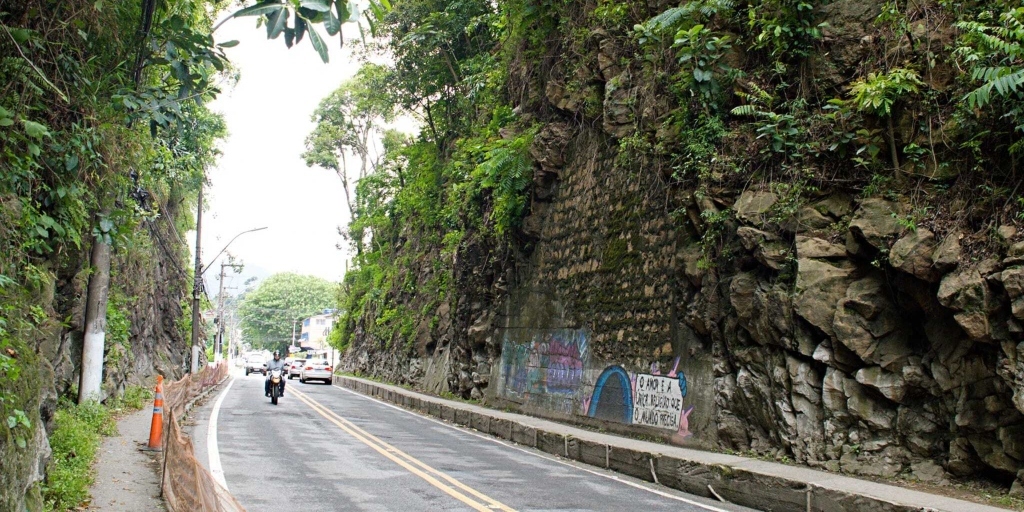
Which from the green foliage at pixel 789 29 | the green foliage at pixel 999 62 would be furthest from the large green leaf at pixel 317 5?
the green foliage at pixel 789 29

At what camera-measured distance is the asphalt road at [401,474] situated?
9.03m

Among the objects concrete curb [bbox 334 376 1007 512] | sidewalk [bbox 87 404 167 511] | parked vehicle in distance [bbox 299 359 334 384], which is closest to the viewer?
sidewalk [bbox 87 404 167 511]

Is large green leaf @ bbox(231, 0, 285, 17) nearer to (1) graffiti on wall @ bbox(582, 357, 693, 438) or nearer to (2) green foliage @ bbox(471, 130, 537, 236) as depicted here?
(1) graffiti on wall @ bbox(582, 357, 693, 438)

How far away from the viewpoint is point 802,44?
12859 mm

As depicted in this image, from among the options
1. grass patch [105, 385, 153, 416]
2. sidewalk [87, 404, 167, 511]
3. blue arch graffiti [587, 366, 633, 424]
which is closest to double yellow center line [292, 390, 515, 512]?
sidewalk [87, 404, 167, 511]

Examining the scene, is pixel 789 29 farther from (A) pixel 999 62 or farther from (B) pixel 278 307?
(B) pixel 278 307

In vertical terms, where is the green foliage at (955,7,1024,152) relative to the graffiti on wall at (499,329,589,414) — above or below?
above

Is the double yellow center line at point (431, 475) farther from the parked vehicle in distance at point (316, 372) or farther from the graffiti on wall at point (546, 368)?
the parked vehicle in distance at point (316, 372)

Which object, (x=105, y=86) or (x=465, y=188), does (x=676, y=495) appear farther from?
(x=465, y=188)

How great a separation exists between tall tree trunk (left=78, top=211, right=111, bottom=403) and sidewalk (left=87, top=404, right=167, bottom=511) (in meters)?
1.32

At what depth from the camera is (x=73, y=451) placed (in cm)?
988

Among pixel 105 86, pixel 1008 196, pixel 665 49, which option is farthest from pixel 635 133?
pixel 105 86

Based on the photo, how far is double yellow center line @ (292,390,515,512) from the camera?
8.95m

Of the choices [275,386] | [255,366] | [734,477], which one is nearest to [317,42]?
[734,477]
